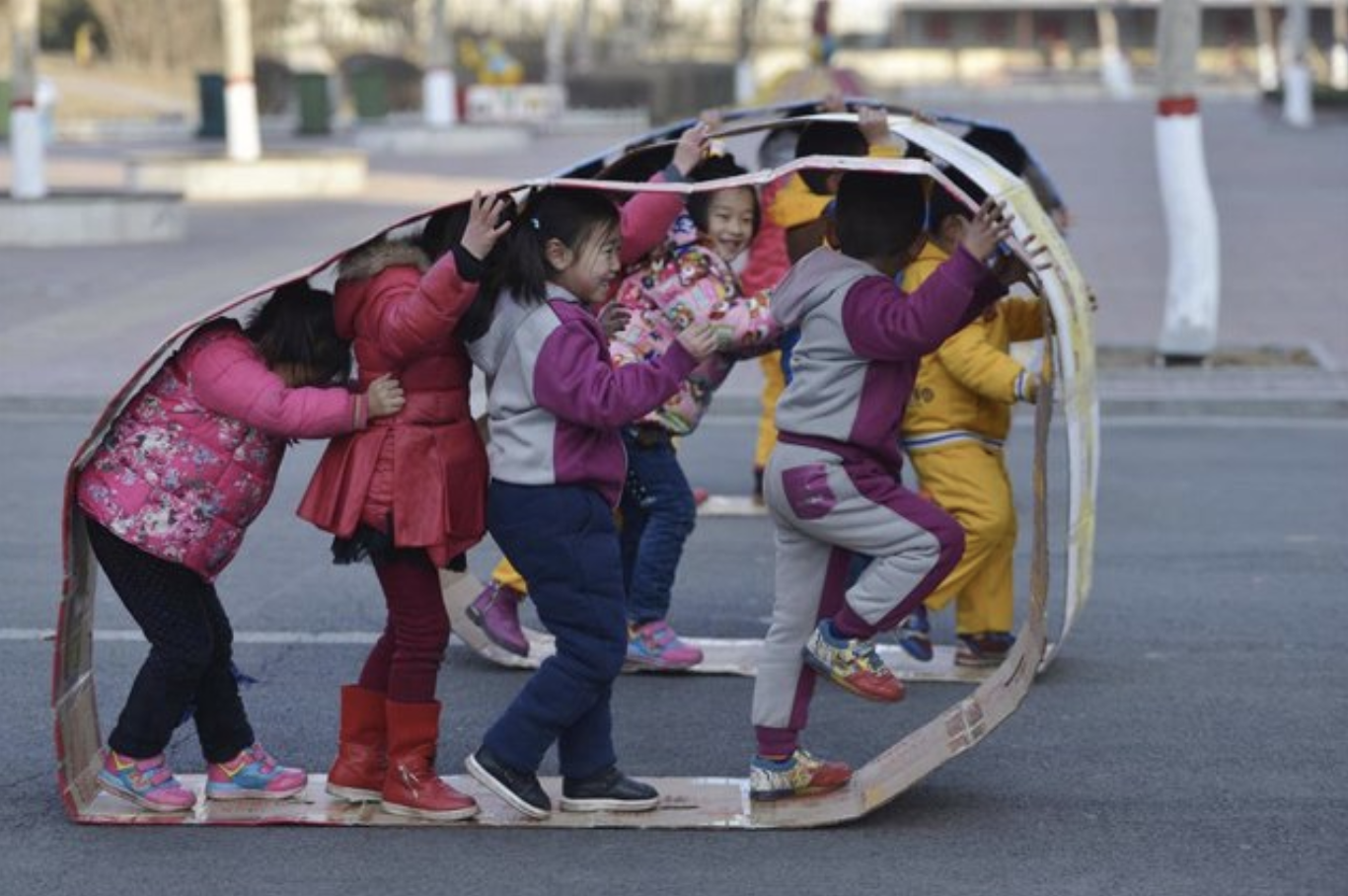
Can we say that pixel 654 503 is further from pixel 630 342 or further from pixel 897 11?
pixel 897 11

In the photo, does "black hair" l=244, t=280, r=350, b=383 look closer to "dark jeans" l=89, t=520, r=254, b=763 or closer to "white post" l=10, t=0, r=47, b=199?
"dark jeans" l=89, t=520, r=254, b=763

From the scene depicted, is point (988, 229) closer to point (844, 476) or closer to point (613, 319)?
point (844, 476)

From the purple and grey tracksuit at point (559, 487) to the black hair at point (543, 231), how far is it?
0.13 ft

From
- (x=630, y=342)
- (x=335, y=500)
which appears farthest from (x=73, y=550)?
(x=630, y=342)

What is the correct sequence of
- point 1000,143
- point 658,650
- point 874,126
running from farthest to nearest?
point 1000,143
point 658,650
point 874,126

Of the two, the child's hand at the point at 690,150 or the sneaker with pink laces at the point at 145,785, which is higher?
the child's hand at the point at 690,150

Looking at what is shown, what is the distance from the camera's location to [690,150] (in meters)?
5.95

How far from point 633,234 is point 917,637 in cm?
Answer: 165

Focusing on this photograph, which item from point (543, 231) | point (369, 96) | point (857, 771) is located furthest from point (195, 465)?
point (369, 96)

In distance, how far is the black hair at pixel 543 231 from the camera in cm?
545

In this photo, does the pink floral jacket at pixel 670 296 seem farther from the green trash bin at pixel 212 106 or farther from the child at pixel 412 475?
the green trash bin at pixel 212 106

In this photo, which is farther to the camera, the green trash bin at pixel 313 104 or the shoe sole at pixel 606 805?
the green trash bin at pixel 313 104

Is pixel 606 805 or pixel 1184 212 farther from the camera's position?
pixel 1184 212

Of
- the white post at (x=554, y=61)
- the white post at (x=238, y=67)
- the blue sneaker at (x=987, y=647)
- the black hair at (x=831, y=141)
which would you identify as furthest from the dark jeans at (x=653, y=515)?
the white post at (x=554, y=61)
